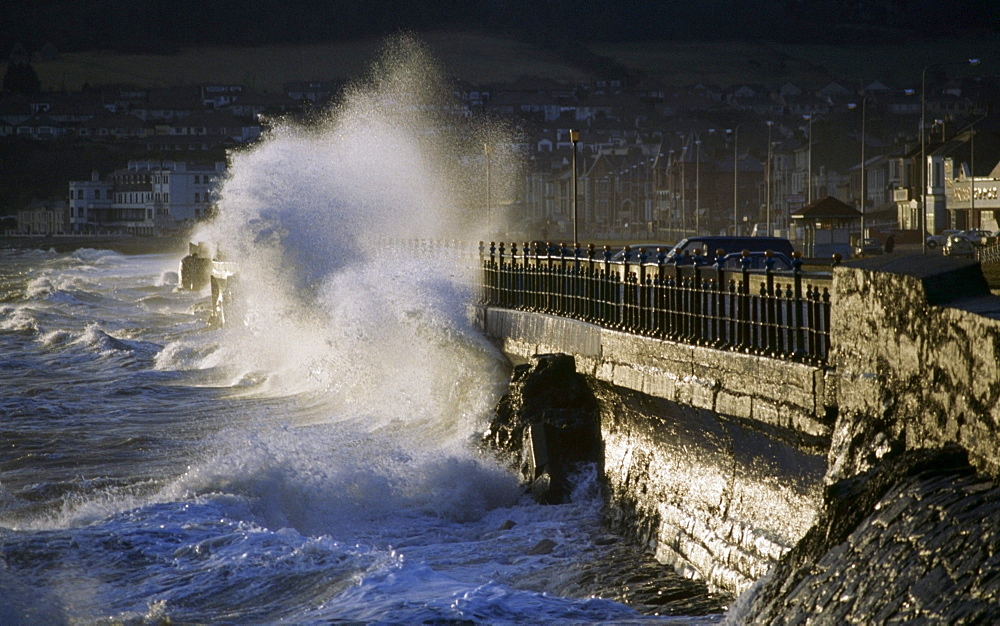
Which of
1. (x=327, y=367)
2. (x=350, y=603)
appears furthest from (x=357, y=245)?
(x=350, y=603)

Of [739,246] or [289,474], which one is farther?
[739,246]

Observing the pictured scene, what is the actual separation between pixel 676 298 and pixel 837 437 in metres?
4.48

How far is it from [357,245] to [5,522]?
20654mm

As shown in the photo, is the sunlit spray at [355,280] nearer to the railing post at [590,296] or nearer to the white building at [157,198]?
the railing post at [590,296]

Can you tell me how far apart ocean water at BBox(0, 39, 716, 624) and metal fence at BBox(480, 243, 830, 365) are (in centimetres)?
131

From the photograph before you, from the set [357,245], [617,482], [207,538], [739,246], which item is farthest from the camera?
[357,245]

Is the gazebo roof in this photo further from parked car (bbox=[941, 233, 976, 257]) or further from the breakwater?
the breakwater

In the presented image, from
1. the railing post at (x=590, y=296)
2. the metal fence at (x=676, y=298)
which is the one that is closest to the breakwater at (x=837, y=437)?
the metal fence at (x=676, y=298)

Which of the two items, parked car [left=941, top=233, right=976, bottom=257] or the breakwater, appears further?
parked car [left=941, top=233, right=976, bottom=257]

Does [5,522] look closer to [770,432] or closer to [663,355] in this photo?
[663,355]

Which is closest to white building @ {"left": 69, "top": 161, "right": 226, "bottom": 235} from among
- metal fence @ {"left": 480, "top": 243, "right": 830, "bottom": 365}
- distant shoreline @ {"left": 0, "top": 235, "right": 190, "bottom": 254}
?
distant shoreline @ {"left": 0, "top": 235, "right": 190, "bottom": 254}

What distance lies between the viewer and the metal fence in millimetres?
10094

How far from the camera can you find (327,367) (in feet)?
77.3

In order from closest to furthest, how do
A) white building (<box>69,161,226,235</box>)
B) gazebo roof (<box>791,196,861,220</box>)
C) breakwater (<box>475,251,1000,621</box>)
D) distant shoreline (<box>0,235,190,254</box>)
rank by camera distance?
breakwater (<box>475,251,1000,621</box>) → gazebo roof (<box>791,196,861,220</box>) → distant shoreline (<box>0,235,190,254</box>) → white building (<box>69,161,226,235</box>)
